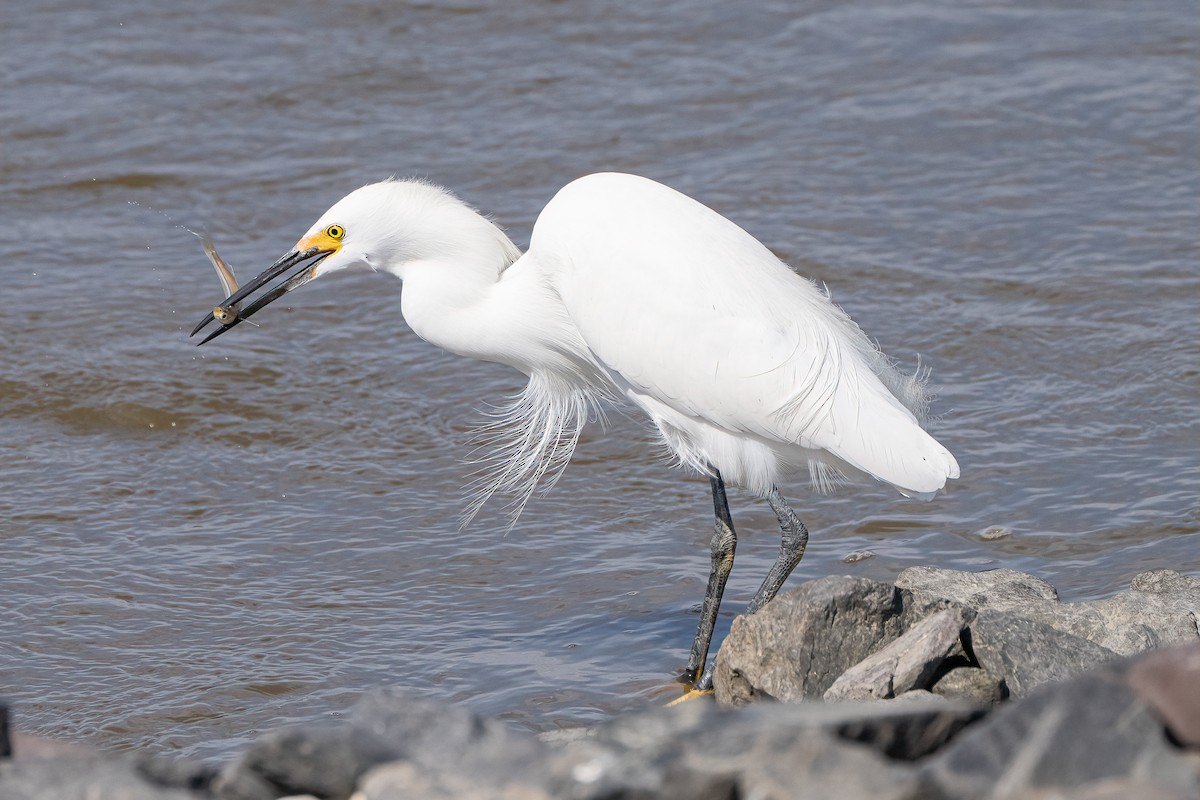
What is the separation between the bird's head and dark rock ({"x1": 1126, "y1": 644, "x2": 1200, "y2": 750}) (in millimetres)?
3060

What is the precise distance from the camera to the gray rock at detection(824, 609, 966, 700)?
155 inches

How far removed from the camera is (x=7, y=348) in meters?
7.60

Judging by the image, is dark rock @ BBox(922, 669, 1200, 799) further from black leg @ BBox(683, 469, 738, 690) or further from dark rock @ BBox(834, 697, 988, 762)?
black leg @ BBox(683, 469, 738, 690)

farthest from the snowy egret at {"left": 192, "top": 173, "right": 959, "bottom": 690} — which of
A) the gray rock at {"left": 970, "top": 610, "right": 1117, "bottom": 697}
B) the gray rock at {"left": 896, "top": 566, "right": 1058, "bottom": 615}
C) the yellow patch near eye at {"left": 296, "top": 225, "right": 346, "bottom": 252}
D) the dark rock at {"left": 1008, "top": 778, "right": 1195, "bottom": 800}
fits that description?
the dark rock at {"left": 1008, "top": 778, "right": 1195, "bottom": 800}

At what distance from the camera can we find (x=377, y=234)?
506 cm

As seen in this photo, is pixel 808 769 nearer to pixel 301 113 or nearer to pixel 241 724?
pixel 241 724

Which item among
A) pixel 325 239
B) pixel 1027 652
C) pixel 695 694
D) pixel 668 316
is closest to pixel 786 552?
pixel 695 694

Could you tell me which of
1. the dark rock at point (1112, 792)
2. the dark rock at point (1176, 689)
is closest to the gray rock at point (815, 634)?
the dark rock at point (1176, 689)

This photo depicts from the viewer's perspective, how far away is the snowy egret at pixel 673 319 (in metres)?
4.94

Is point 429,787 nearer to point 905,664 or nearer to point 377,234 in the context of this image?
point 905,664

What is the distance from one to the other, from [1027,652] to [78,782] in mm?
2474

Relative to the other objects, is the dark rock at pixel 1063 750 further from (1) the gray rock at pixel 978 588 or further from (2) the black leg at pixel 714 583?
(2) the black leg at pixel 714 583

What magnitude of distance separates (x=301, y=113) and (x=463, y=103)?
1140 mm

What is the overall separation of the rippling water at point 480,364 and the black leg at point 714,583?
12 centimetres
